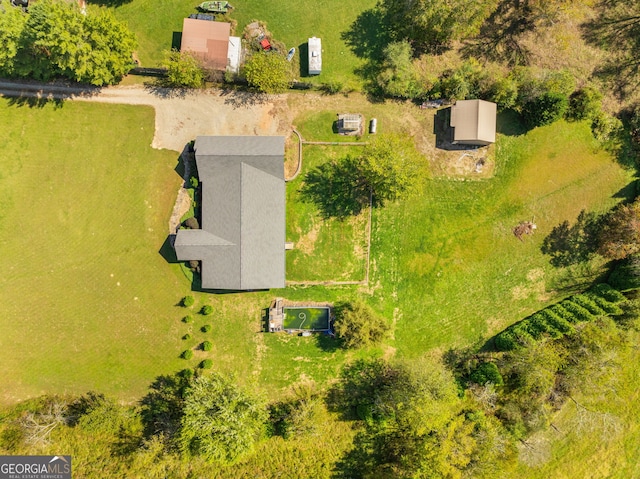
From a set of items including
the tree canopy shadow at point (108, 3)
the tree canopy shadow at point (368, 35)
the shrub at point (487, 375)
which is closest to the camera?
the shrub at point (487, 375)

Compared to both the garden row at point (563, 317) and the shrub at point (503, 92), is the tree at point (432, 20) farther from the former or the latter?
the garden row at point (563, 317)

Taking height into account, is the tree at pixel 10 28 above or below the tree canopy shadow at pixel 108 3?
below

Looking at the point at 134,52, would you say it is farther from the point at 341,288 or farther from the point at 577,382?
the point at 577,382

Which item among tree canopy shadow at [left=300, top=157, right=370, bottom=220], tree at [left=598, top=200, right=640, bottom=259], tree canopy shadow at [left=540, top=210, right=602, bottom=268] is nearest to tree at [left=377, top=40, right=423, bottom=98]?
tree canopy shadow at [left=300, top=157, right=370, bottom=220]

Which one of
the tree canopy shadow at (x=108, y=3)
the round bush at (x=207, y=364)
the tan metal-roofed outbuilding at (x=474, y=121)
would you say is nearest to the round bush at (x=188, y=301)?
the round bush at (x=207, y=364)

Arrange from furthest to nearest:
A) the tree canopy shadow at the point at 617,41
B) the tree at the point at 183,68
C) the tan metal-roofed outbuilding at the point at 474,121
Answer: the tree canopy shadow at the point at 617,41 < the tan metal-roofed outbuilding at the point at 474,121 < the tree at the point at 183,68

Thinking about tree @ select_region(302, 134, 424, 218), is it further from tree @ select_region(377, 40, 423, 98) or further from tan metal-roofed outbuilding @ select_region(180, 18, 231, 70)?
tan metal-roofed outbuilding @ select_region(180, 18, 231, 70)
